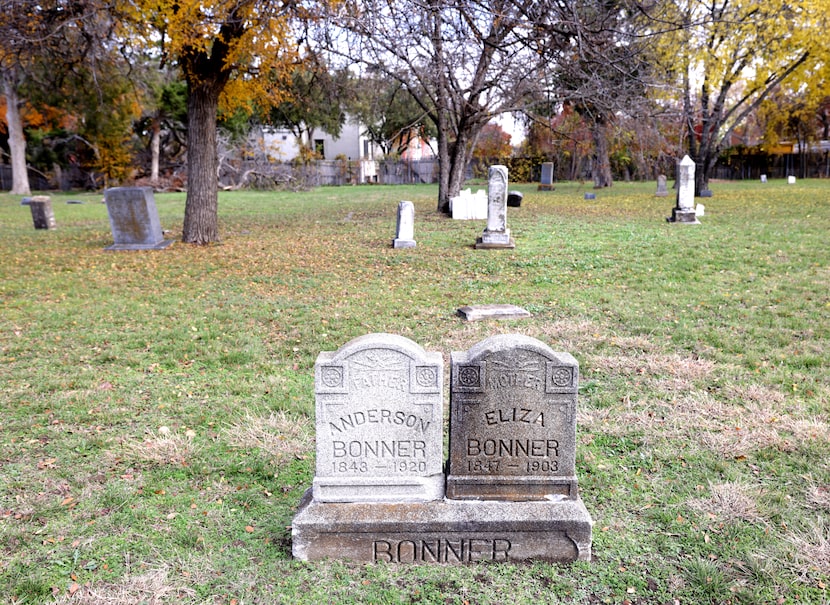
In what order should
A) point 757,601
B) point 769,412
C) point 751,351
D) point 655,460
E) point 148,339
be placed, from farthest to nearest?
point 148,339 < point 751,351 < point 769,412 < point 655,460 < point 757,601

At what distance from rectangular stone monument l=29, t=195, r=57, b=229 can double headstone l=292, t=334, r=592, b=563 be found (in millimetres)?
16910

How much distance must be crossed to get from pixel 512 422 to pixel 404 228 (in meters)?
10.5

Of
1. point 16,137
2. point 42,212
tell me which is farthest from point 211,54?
point 16,137

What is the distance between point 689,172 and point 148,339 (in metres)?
14.7

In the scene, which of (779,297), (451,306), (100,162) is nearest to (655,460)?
(451,306)

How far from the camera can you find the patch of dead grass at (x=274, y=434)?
4473mm

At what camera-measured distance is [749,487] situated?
3838mm

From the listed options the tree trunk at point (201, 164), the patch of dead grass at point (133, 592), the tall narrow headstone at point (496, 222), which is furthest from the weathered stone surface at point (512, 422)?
the tree trunk at point (201, 164)

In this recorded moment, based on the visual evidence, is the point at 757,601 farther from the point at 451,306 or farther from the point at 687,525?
the point at 451,306

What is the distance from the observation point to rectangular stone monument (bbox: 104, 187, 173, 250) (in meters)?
13.3

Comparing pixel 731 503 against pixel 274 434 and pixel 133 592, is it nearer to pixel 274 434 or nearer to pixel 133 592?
pixel 274 434

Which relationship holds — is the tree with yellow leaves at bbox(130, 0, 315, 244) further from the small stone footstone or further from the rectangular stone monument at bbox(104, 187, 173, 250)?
the small stone footstone

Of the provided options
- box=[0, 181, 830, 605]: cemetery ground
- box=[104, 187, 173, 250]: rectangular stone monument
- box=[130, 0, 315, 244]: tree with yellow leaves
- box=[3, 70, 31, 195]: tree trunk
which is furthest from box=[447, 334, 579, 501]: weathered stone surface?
box=[3, 70, 31, 195]: tree trunk

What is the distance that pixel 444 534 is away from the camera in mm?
3293
